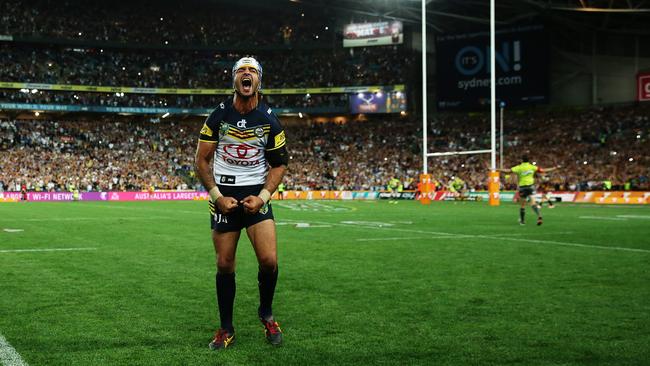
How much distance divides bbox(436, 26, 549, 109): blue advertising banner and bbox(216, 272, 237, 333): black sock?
45.8 metres

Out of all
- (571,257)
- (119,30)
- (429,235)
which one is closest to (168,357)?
(571,257)

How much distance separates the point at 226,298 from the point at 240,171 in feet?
3.22

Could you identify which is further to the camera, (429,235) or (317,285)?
(429,235)

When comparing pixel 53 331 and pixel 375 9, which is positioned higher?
pixel 375 9

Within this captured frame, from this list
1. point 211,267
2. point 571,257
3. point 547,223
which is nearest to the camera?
point 211,267

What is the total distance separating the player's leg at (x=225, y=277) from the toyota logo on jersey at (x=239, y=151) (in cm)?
58

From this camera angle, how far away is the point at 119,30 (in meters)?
64.9

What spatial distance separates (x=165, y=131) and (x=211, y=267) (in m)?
55.8

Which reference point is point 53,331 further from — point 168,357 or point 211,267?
point 211,267

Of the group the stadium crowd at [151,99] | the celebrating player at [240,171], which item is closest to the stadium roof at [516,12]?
the stadium crowd at [151,99]

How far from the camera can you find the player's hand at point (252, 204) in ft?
16.6

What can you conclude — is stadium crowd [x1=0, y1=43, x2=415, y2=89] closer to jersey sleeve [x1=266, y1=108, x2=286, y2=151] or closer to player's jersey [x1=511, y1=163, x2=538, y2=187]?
player's jersey [x1=511, y1=163, x2=538, y2=187]

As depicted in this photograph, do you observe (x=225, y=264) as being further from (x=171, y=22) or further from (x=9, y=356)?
(x=171, y=22)

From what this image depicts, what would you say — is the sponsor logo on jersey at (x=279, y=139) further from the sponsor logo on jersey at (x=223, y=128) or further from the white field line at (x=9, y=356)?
the white field line at (x=9, y=356)
